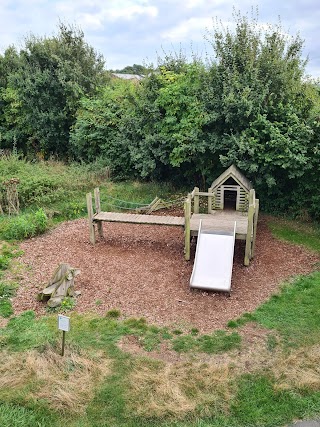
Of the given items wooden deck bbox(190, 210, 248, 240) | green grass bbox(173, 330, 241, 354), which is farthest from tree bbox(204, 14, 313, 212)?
green grass bbox(173, 330, 241, 354)

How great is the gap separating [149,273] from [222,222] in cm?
236

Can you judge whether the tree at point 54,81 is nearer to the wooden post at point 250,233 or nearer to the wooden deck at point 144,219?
the wooden deck at point 144,219

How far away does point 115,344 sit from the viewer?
633cm

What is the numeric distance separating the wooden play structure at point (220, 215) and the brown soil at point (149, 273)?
607 millimetres

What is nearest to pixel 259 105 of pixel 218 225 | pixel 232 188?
pixel 232 188

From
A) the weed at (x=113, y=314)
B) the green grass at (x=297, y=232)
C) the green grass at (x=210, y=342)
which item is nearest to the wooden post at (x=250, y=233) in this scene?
the green grass at (x=297, y=232)

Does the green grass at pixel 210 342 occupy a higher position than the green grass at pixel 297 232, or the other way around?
the green grass at pixel 297 232

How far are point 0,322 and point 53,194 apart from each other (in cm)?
689

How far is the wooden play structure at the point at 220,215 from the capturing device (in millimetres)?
9156

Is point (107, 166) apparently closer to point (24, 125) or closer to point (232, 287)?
point (24, 125)

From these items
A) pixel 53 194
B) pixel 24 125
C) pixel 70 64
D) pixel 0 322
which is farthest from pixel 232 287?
pixel 24 125

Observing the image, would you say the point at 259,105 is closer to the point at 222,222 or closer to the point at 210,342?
the point at 222,222

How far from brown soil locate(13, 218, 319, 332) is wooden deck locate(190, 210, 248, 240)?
89 centimetres

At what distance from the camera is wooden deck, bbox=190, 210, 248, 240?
9.16 m
